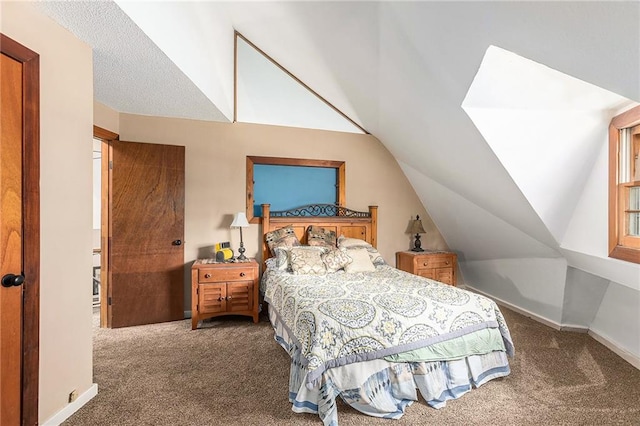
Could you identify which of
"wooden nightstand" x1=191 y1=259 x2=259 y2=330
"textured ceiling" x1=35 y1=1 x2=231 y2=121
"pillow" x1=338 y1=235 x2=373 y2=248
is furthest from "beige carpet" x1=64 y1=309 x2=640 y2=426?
"textured ceiling" x1=35 y1=1 x2=231 y2=121

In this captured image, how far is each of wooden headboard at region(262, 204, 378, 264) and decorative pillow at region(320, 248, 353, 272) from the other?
646 millimetres

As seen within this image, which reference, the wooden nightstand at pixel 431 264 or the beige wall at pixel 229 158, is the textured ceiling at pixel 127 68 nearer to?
the beige wall at pixel 229 158

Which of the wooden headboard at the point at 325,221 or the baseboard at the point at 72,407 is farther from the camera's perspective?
the wooden headboard at the point at 325,221

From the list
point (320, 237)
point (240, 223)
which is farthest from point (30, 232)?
point (320, 237)

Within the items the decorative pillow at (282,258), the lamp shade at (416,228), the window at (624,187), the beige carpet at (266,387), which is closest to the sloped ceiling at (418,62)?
the lamp shade at (416,228)

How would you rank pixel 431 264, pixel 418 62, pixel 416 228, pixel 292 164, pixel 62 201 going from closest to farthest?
1. pixel 62 201
2. pixel 418 62
3. pixel 292 164
4. pixel 431 264
5. pixel 416 228

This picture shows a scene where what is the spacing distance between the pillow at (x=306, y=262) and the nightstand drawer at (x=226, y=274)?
0.51 m

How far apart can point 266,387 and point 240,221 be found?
5.97 ft

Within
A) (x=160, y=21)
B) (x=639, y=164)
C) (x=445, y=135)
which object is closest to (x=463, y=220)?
(x=445, y=135)

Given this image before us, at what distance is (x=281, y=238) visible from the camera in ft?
11.6

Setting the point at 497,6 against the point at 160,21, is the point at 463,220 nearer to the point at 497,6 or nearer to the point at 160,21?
the point at 497,6

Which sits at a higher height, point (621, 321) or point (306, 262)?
point (306, 262)

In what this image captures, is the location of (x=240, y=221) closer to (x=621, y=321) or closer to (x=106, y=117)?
(x=106, y=117)

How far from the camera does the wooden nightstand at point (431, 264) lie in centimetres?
390
